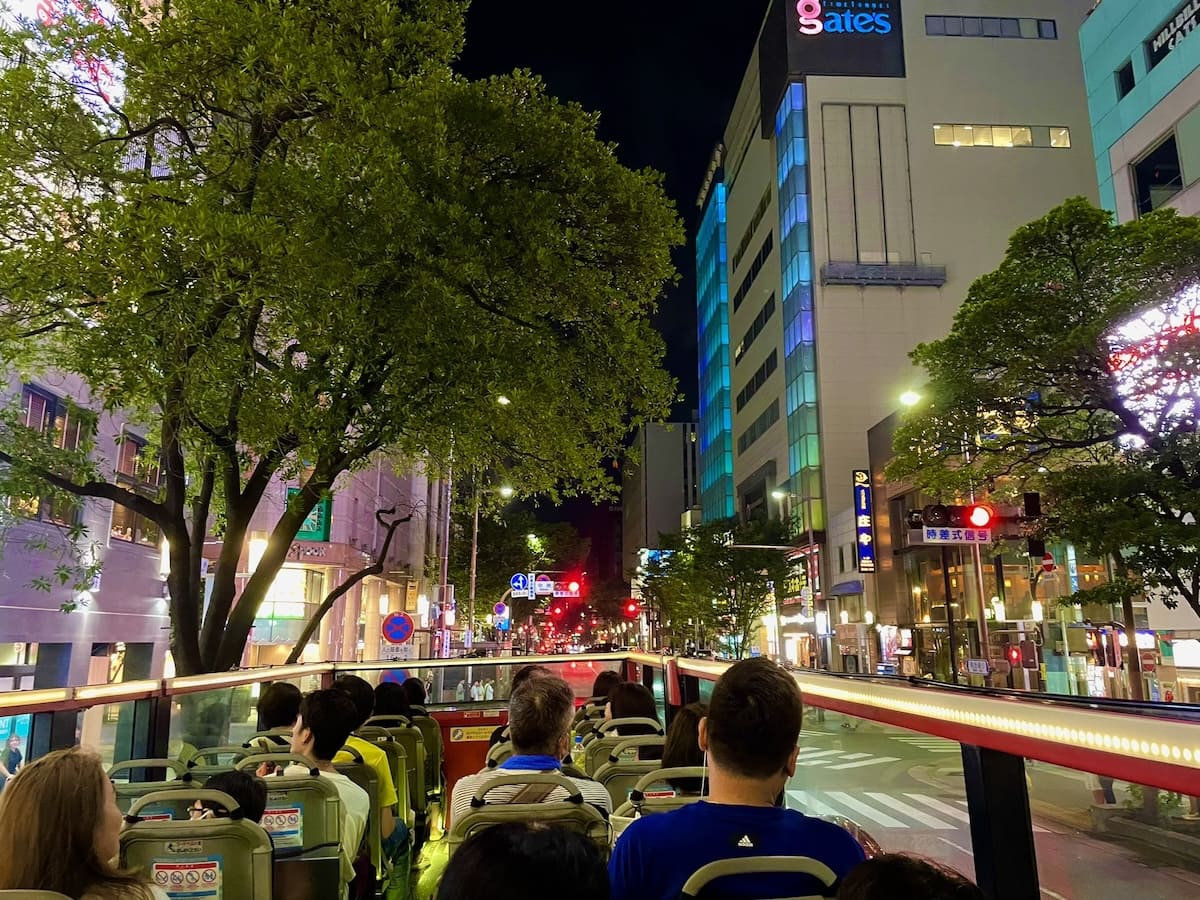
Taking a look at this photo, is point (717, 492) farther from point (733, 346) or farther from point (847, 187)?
point (847, 187)

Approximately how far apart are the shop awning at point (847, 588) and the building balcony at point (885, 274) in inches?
786

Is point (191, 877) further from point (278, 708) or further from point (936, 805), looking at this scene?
point (936, 805)

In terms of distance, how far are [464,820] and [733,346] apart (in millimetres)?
72733

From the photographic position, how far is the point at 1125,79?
24141mm

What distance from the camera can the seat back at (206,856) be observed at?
331 centimetres

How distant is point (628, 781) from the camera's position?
4.77 metres

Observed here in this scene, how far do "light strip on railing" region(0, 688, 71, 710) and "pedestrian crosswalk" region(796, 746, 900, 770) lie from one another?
55.9ft

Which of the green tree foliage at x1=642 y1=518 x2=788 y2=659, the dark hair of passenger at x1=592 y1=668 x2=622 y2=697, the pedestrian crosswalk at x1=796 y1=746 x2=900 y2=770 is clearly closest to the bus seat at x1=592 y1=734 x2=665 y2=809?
the dark hair of passenger at x1=592 y1=668 x2=622 y2=697

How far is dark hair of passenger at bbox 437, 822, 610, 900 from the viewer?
1.47 m

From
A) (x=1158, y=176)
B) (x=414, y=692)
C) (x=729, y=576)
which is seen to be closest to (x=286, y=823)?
(x=414, y=692)

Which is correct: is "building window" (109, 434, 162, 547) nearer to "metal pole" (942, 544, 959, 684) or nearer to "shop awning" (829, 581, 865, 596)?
"metal pole" (942, 544, 959, 684)

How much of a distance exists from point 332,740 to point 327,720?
0.15m

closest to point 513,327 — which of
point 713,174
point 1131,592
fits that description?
point 1131,592

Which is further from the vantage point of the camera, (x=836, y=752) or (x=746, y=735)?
(x=836, y=752)
